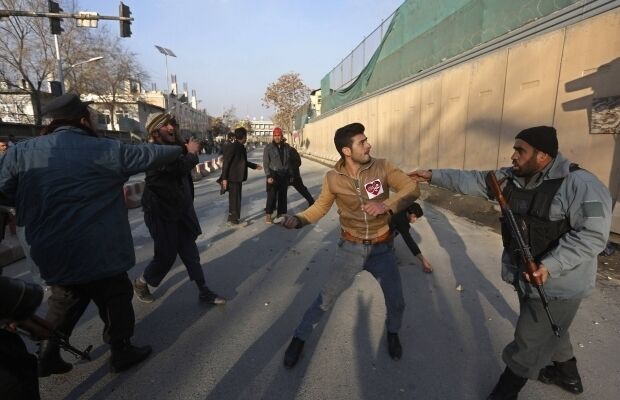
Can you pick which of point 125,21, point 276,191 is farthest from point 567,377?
point 125,21

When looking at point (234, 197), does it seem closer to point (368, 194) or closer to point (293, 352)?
point (293, 352)

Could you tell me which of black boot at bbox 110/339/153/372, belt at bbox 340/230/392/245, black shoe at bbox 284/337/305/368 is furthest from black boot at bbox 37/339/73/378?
belt at bbox 340/230/392/245

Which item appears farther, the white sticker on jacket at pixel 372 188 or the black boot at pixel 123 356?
the black boot at pixel 123 356

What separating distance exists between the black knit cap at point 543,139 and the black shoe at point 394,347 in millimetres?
1658

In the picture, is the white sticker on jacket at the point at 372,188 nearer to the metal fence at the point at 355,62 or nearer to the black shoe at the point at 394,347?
the black shoe at the point at 394,347

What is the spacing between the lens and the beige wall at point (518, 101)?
520 centimetres

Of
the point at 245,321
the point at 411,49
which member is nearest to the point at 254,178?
the point at 411,49

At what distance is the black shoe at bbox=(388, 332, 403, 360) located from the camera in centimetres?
274

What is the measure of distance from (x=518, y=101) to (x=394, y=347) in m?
6.05

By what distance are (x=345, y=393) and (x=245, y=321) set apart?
1.28 meters

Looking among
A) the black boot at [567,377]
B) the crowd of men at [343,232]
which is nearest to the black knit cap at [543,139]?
the crowd of men at [343,232]

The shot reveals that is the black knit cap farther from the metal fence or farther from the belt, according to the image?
the metal fence

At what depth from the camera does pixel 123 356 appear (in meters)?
2.68

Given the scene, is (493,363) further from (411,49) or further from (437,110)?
(411,49)
